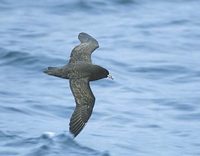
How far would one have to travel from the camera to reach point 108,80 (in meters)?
20.5

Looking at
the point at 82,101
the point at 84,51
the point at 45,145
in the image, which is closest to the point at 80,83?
the point at 82,101

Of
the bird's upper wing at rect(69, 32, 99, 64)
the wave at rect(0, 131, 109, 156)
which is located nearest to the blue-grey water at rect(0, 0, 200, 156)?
the wave at rect(0, 131, 109, 156)

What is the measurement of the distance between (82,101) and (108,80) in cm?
591

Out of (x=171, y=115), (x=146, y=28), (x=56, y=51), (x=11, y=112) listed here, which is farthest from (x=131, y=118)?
(x=146, y=28)

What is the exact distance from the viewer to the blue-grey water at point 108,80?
17953mm

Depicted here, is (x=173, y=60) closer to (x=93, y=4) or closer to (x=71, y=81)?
(x=93, y=4)

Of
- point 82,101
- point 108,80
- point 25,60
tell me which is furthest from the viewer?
point 25,60

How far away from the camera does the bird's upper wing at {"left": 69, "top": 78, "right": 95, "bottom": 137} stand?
14430 millimetres

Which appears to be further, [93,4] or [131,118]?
[93,4]

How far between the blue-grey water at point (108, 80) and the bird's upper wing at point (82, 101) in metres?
2.73

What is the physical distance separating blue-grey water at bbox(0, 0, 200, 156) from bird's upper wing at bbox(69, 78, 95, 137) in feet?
8.96

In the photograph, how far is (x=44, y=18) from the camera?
78.8ft

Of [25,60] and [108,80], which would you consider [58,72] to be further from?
[25,60]

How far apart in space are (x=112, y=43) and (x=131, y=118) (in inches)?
155
